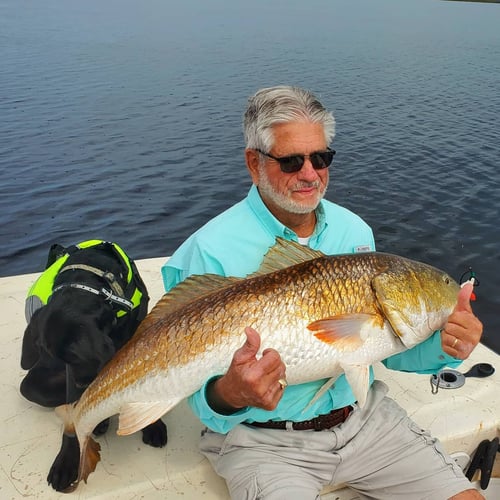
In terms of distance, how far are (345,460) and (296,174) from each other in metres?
1.69

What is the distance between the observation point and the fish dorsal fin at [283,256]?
2.88m

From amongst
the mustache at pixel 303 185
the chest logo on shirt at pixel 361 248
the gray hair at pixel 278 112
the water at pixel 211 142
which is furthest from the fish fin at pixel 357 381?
the water at pixel 211 142

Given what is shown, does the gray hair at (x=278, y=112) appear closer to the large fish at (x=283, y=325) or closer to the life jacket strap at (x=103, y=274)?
the large fish at (x=283, y=325)

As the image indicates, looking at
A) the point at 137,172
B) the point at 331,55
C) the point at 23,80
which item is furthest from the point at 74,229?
the point at 331,55

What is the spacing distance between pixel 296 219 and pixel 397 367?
1143 mm

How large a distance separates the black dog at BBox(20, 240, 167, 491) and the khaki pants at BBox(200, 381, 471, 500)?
28.9 inches

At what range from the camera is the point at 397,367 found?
11.1 ft

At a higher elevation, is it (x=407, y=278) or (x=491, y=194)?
(x=407, y=278)

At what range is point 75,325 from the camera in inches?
122

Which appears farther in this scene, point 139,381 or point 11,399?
point 11,399

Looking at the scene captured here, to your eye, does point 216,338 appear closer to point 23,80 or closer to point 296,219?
point 296,219

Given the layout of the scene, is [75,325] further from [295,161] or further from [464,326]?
[464,326]

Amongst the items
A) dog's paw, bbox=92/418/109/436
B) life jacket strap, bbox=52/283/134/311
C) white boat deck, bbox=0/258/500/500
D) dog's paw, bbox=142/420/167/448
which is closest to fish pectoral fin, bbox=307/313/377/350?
white boat deck, bbox=0/258/500/500

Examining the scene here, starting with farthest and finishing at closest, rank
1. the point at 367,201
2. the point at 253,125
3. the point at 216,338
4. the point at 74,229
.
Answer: the point at 367,201
the point at 74,229
the point at 253,125
the point at 216,338
